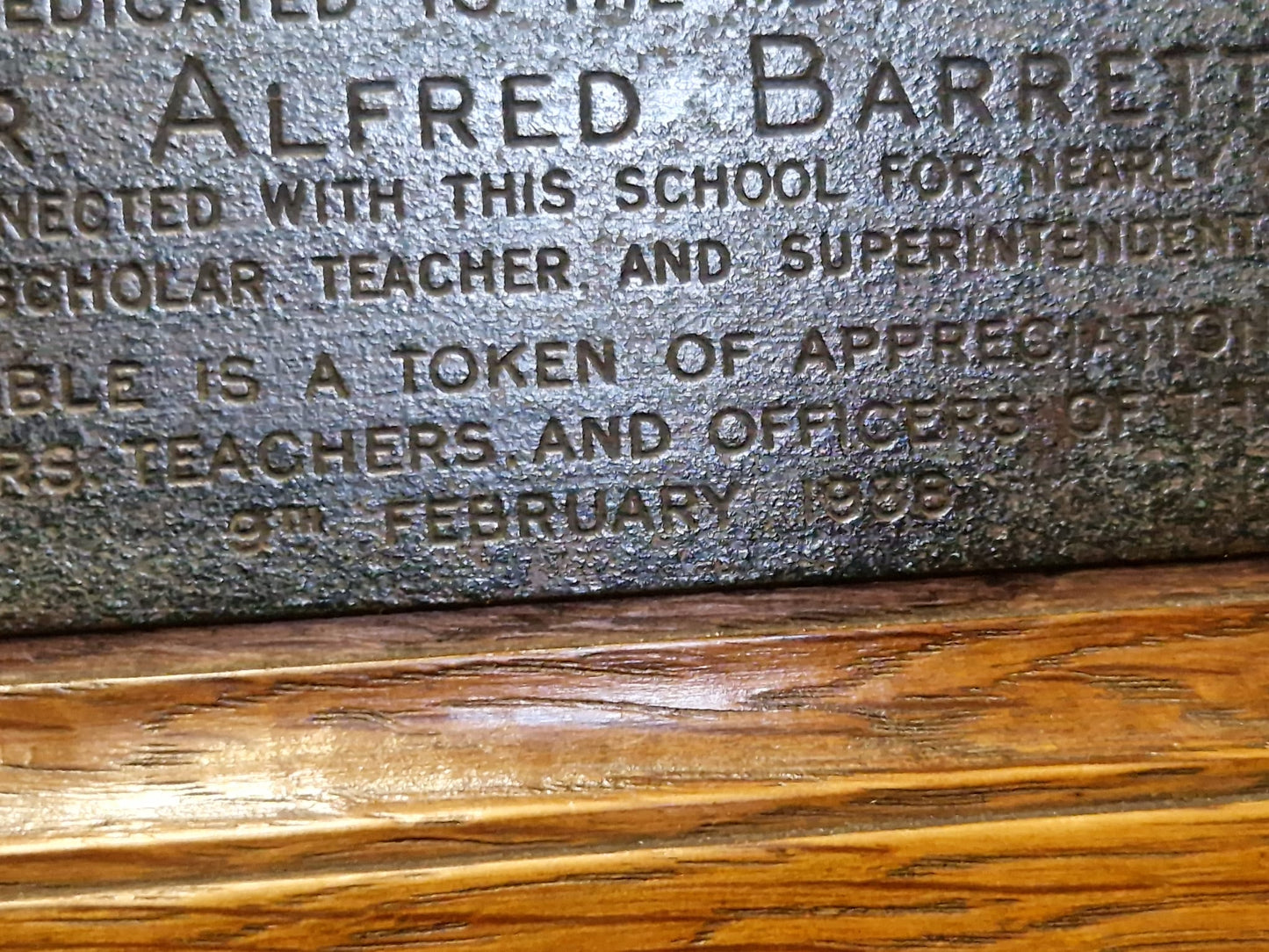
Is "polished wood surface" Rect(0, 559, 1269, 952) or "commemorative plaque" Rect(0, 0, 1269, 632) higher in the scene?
"commemorative plaque" Rect(0, 0, 1269, 632)

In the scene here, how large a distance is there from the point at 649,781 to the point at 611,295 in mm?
259

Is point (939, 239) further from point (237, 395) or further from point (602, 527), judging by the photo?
point (237, 395)

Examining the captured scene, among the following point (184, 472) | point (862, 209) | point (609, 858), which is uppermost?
point (862, 209)

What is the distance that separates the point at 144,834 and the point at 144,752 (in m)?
0.04

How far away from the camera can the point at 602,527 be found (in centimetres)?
56

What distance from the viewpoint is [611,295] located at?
550mm

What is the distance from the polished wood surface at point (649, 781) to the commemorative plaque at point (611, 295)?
0.13ft

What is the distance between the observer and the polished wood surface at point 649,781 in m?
0.54


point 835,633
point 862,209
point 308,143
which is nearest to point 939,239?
point 862,209

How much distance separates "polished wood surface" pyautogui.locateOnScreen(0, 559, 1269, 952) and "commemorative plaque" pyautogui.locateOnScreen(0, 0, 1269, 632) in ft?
0.13

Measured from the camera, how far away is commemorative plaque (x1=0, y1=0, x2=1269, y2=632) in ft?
1.75

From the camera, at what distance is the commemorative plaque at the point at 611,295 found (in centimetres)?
53

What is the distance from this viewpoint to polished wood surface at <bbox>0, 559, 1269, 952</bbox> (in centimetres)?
54

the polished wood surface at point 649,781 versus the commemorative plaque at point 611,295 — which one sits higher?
the commemorative plaque at point 611,295
